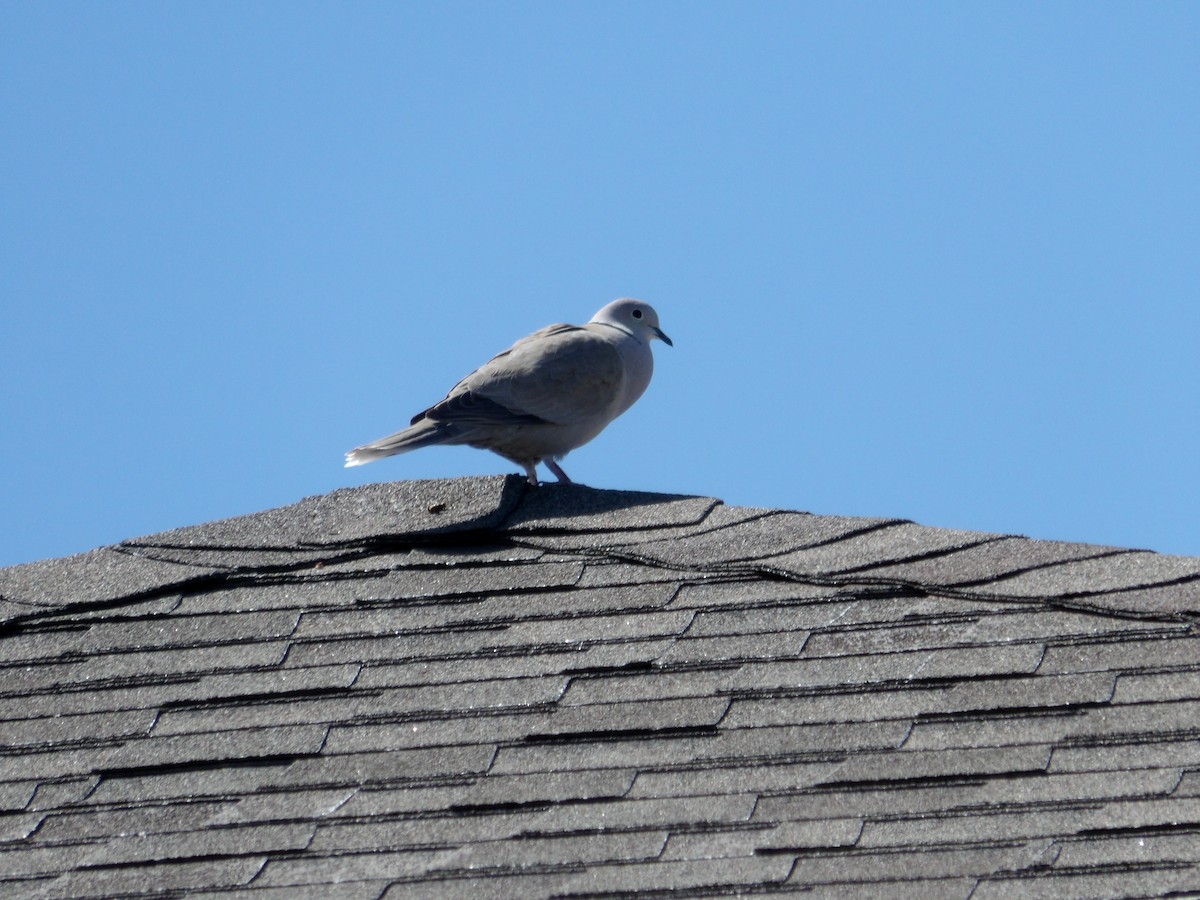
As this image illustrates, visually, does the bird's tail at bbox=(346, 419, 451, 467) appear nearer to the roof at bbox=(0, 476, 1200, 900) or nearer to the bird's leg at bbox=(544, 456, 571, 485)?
the bird's leg at bbox=(544, 456, 571, 485)

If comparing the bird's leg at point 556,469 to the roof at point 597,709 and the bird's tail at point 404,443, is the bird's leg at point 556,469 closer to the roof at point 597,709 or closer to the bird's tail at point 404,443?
the bird's tail at point 404,443

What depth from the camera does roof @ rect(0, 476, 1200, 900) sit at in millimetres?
3020

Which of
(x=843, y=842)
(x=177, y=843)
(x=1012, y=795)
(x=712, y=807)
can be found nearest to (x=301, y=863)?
(x=177, y=843)

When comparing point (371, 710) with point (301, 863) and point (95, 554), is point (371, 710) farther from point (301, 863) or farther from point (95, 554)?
point (95, 554)

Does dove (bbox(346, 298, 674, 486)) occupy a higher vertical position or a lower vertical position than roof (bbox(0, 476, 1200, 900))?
higher

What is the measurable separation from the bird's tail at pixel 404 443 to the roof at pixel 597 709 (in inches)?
54.8

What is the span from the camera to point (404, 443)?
5957 mm

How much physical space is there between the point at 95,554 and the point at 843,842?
242 cm

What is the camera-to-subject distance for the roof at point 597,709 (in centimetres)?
302

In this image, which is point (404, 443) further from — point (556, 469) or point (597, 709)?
point (597, 709)

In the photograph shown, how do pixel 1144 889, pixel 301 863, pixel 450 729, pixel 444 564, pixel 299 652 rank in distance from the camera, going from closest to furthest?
pixel 1144 889 → pixel 301 863 → pixel 450 729 → pixel 299 652 → pixel 444 564

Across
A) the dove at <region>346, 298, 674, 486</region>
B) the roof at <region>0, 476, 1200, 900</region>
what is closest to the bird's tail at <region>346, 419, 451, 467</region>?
the dove at <region>346, 298, 674, 486</region>

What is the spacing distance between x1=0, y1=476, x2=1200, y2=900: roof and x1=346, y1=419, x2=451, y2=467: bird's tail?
139 centimetres

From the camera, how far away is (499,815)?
324cm
